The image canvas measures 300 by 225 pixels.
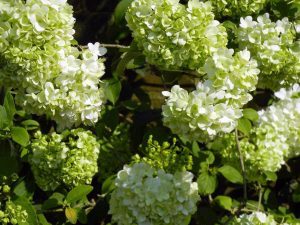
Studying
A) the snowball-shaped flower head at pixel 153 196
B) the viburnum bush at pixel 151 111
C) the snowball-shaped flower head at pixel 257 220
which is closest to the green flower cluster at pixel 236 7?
the viburnum bush at pixel 151 111

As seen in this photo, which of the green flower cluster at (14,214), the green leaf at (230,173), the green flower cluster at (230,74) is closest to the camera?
the green flower cluster at (230,74)

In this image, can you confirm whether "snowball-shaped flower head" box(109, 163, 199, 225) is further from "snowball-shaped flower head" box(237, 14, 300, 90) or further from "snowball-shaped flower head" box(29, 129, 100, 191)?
"snowball-shaped flower head" box(237, 14, 300, 90)

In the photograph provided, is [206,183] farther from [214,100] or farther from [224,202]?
[214,100]

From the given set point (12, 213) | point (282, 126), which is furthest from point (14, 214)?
point (282, 126)

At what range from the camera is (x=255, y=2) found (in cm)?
249

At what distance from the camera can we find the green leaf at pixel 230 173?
110 inches

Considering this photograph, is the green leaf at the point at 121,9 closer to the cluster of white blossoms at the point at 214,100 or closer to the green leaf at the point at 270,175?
the cluster of white blossoms at the point at 214,100

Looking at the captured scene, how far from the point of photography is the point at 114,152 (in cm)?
298

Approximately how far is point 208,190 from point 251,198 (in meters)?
0.90

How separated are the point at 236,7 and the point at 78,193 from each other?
896 mm

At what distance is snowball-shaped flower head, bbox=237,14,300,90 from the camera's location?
7.84 ft

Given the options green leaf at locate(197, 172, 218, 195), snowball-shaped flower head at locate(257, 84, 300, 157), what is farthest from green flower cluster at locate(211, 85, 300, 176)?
green leaf at locate(197, 172, 218, 195)

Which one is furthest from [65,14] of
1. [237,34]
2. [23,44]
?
[237,34]

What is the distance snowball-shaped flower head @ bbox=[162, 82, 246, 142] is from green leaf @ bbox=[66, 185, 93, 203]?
0.49 metres
